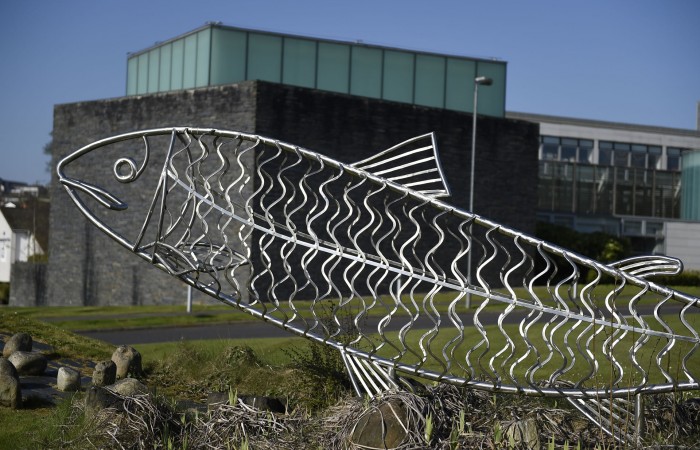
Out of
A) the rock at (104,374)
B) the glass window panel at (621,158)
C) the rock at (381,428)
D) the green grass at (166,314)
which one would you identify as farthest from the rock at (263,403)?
the glass window panel at (621,158)

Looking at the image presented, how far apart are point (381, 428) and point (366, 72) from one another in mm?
27203

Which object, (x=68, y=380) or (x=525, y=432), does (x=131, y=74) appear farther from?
(x=525, y=432)

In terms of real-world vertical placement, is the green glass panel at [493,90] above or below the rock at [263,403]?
above

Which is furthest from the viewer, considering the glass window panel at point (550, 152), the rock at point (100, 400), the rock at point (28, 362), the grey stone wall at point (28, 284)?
the glass window panel at point (550, 152)

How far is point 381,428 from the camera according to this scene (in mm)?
6973

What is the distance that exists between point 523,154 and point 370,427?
94.0 ft

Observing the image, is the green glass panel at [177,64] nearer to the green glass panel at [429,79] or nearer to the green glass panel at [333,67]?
the green glass panel at [333,67]

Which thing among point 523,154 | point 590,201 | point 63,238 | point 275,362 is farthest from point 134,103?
point 590,201

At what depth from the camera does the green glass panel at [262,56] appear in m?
31.8

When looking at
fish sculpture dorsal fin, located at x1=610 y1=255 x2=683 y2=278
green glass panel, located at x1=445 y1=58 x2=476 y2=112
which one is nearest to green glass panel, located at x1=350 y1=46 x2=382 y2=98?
green glass panel, located at x1=445 y1=58 x2=476 y2=112

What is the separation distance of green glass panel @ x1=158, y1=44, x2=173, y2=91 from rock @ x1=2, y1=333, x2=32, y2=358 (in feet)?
75.4

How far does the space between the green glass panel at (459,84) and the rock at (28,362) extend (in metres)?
25.3

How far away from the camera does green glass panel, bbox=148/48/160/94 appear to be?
34688mm

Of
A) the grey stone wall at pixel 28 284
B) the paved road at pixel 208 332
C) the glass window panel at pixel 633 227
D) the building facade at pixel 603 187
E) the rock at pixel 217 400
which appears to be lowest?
the grey stone wall at pixel 28 284
